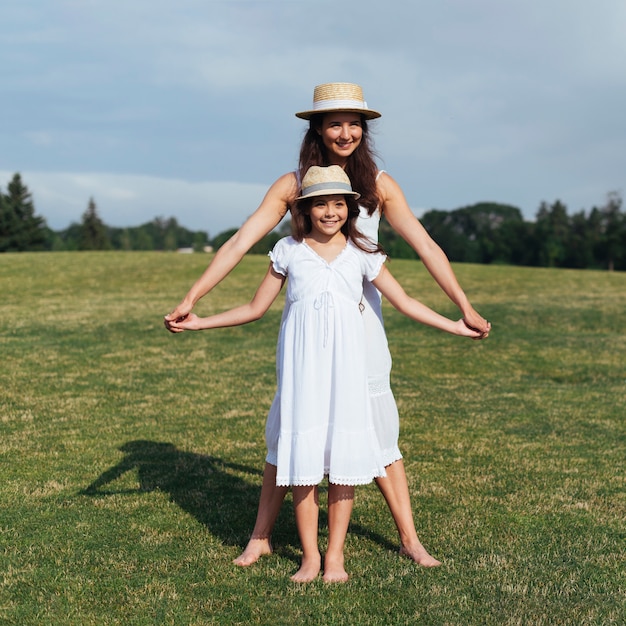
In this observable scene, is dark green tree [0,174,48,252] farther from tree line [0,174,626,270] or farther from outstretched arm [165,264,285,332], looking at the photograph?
outstretched arm [165,264,285,332]

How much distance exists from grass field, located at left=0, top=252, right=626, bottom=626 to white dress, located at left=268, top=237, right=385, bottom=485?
0.64 metres

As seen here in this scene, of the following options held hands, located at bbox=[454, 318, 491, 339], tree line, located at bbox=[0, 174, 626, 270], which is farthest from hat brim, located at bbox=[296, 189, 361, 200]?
tree line, located at bbox=[0, 174, 626, 270]

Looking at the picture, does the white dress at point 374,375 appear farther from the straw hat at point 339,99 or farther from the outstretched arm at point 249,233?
the straw hat at point 339,99

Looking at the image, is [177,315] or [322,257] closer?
[322,257]

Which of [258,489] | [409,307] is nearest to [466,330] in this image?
[409,307]

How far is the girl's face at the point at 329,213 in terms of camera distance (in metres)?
4.20

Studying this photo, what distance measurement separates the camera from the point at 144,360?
1323 centimetres

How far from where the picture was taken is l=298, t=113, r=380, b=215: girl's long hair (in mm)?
4434

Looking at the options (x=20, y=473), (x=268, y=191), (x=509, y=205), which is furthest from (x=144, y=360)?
(x=509, y=205)

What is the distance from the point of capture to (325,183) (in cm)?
414

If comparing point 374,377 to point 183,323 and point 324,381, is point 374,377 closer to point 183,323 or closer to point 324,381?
point 324,381

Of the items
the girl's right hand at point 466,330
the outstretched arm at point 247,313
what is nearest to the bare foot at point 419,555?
the girl's right hand at point 466,330

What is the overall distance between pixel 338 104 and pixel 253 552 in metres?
2.52

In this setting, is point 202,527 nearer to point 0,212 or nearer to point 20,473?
point 20,473
